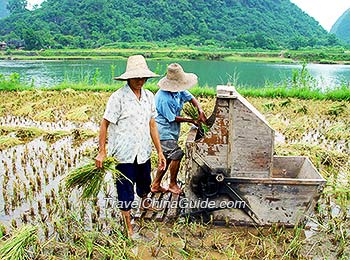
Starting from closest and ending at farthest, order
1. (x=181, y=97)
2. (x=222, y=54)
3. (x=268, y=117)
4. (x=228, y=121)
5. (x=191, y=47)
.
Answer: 1. (x=228, y=121)
2. (x=181, y=97)
3. (x=268, y=117)
4. (x=222, y=54)
5. (x=191, y=47)

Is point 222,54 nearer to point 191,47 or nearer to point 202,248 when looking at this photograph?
point 191,47

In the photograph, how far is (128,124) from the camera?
10.1 feet

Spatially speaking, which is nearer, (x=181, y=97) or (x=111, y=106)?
(x=111, y=106)

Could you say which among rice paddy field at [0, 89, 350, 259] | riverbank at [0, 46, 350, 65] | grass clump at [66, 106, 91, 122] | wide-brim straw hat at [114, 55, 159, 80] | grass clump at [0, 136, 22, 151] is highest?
wide-brim straw hat at [114, 55, 159, 80]

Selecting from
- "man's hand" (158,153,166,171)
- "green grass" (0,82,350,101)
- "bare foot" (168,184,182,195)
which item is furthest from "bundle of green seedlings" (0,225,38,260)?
"green grass" (0,82,350,101)

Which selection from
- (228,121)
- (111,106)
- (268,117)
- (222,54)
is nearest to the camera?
(111,106)

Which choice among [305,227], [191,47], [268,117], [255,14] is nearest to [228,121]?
[305,227]

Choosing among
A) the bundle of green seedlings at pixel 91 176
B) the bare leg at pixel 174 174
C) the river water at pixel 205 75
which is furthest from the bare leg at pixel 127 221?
the river water at pixel 205 75

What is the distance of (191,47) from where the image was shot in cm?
5053

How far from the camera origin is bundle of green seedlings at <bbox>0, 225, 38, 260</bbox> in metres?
2.60

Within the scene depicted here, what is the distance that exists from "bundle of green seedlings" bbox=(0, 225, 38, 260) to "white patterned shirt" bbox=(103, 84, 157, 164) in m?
0.84

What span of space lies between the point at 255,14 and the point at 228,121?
238ft

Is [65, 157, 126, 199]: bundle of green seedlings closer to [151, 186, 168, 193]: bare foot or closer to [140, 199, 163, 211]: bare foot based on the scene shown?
[140, 199, 163, 211]: bare foot

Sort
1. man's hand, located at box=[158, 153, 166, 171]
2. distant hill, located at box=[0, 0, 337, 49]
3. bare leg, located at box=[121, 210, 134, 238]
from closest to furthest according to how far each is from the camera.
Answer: bare leg, located at box=[121, 210, 134, 238] < man's hand, located at box=[158, 153, 166, 171] < distant hill, located at box=[0, 0, 337, 49]
